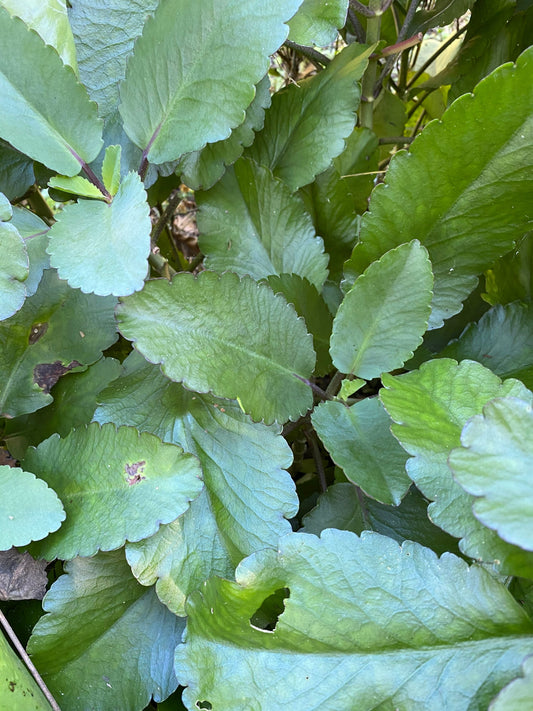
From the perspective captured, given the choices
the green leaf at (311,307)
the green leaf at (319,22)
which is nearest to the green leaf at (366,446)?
the green leaf at (311,307)

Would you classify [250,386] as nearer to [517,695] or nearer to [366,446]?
[366,446]

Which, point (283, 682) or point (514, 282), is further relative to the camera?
point (514, 282)

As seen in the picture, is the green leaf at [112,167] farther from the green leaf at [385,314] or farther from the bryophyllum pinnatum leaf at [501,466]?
the bryophyllum pinnatum leaf at [501,466]

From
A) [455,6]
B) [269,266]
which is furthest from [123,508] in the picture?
[455,6]

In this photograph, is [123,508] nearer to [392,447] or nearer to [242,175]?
[392,447]

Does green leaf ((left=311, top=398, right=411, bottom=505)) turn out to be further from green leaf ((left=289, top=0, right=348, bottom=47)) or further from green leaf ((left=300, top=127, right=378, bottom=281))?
green leaf ((left=289, top=0, right=348, bottom=47))
